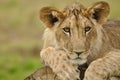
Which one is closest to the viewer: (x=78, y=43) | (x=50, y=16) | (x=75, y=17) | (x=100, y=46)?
(x=78, y=43)

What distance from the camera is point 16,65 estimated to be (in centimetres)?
1474

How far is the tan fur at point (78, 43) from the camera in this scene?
6.53m

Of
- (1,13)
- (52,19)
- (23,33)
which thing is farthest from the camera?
(1,13)

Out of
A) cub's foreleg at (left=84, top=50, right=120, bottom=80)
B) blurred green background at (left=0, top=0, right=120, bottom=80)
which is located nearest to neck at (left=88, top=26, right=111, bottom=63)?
cub's foreleg at (left=84, top=50, right=120, bottom=80)

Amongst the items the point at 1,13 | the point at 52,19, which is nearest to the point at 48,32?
the point at 52,19

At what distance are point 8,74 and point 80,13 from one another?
753 centimetres

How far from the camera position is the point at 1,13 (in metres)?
17.5

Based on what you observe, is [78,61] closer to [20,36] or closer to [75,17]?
[75,17]

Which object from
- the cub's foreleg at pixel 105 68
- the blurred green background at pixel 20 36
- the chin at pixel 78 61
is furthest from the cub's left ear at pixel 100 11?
the blurred green background at pixel 20 36

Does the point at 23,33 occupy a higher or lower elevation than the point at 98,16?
lower

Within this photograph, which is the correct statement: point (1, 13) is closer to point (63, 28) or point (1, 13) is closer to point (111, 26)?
point (111, 26)

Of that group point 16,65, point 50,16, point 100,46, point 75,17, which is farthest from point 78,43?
point 16,65

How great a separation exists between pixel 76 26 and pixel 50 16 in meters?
0.59

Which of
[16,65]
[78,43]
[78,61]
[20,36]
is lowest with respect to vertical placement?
[16,65]
